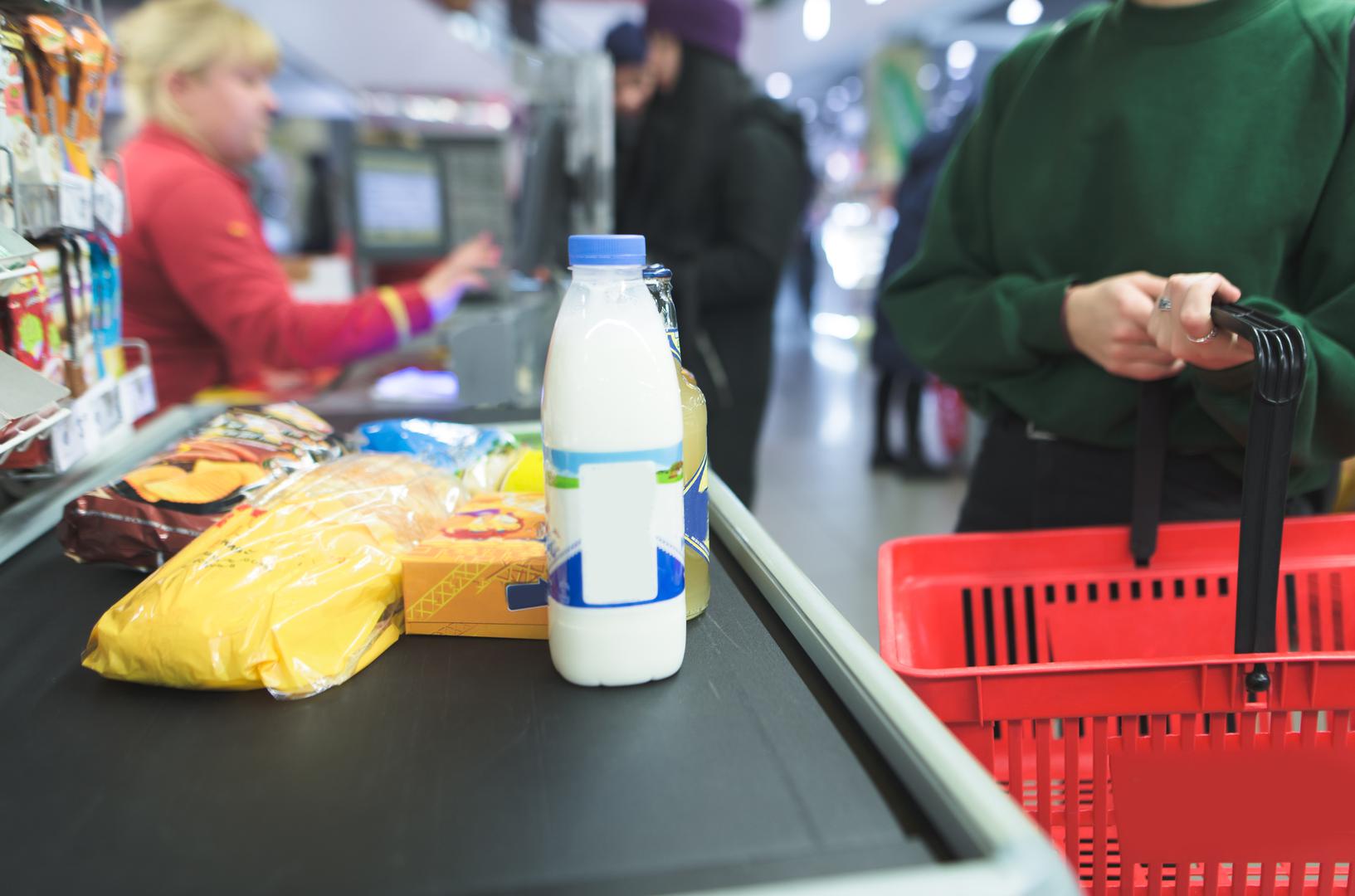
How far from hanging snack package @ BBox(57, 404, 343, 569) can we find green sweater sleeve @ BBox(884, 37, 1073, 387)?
0.81 metres

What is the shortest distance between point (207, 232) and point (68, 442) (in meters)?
0.95

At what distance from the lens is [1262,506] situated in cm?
80

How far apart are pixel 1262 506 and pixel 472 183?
3510mm

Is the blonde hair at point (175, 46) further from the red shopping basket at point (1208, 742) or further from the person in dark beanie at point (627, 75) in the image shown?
the red shopping basket at point (1208, 742)

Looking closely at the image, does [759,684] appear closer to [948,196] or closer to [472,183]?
[948,196]

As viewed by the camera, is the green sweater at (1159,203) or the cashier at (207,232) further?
the cashier at (207,232)

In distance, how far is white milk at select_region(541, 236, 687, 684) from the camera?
2.12ft

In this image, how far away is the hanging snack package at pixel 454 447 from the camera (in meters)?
1.07

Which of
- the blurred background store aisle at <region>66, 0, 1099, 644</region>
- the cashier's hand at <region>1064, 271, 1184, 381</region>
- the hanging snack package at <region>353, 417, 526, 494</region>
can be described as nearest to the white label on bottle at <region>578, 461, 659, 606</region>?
the hanging snack package at <region>353, 417, 526, 494</region>

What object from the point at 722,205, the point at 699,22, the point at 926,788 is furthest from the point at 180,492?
the point at 699,22

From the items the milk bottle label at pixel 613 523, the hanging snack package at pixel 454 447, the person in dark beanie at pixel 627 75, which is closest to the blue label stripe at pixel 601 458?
the milk bottle label at pixel 613 523

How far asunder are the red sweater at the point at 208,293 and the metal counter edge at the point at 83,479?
0.43m

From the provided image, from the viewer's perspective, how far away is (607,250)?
0.67 m

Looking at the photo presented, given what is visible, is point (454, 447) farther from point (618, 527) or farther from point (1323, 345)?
point (1323, 345)
